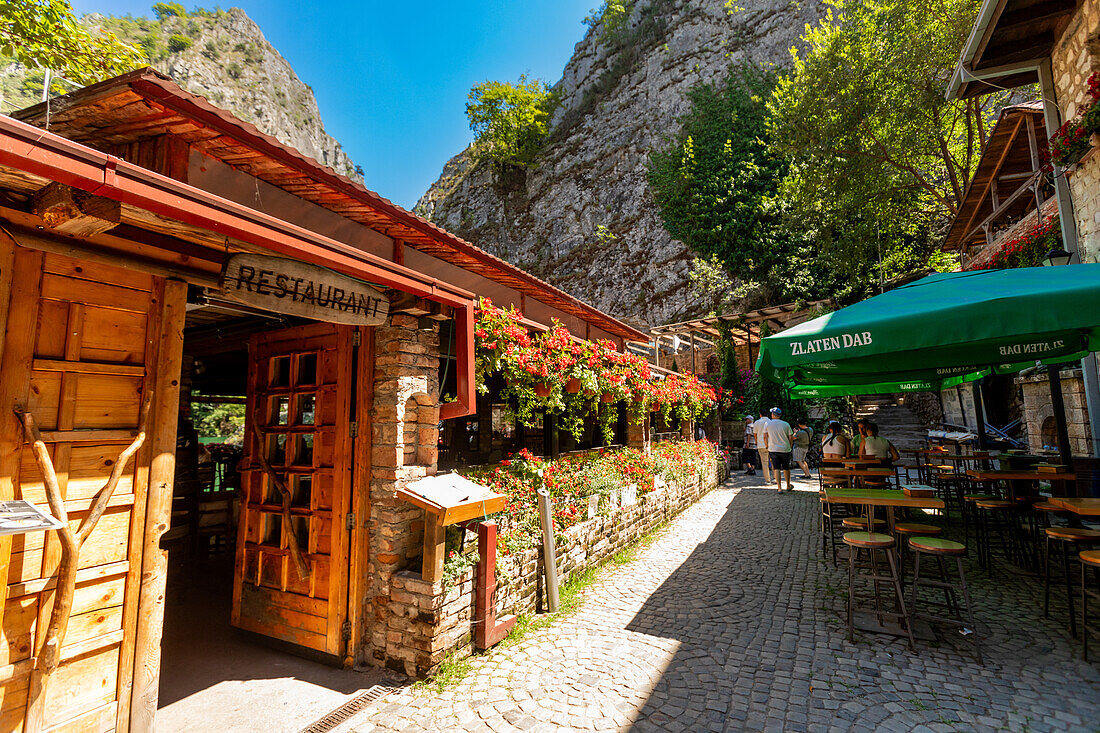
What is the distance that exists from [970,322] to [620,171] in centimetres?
3155

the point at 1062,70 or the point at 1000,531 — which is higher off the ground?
the point at 1062,70

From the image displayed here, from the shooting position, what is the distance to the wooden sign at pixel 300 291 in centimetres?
287

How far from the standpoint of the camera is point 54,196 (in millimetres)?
2195

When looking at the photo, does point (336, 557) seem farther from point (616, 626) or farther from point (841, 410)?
point (841, 410)

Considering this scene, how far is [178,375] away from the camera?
3.00 meters

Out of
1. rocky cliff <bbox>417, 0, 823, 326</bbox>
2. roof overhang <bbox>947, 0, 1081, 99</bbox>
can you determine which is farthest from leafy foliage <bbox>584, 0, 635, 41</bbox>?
roof overhang <bbox>947, 0, 1081, 99</bbox>

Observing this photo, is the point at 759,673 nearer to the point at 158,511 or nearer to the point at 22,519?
the point at 158,511

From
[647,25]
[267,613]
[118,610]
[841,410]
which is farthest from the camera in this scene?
[647,25]

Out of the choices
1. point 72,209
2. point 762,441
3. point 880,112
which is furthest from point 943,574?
point 880,112

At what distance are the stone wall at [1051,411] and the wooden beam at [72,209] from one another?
10.7m

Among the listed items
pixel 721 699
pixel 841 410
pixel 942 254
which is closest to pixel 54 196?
pixel 721 699

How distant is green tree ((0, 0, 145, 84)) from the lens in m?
5.91

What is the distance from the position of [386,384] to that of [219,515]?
4931 millimetres

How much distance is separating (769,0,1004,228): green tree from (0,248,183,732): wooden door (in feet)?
57.6
